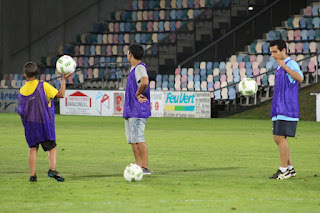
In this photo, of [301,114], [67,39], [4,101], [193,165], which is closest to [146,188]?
[193,165]

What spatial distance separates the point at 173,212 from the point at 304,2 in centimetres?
3515

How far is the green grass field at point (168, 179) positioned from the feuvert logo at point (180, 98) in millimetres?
13562

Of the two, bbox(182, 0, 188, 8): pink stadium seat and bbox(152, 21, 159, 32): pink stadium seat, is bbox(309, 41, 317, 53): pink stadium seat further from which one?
bbox(152, 21, 159, 32): pink stadium seat

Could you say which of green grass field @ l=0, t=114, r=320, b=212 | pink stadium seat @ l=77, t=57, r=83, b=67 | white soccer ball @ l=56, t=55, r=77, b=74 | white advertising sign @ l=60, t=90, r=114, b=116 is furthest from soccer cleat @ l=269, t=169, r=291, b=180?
pink stadium seat @ l=77, t=57, r=83, b=67

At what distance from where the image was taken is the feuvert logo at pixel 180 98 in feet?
107

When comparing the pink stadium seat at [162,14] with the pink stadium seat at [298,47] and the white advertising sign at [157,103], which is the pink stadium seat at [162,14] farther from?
the white advertising sign at [157,103]

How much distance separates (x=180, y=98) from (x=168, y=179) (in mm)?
22531

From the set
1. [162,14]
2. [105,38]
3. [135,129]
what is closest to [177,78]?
[162,14]

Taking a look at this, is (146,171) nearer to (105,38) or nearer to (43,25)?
(105,38)

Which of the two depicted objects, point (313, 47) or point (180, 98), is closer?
point (180, 98)

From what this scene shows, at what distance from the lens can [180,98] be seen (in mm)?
32781

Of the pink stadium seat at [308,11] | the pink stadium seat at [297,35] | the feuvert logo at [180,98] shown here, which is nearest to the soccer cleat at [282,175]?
the feuvert logo at [180,98]

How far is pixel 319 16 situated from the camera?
37750 mm

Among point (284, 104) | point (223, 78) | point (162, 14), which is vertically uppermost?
point (162, 14)
